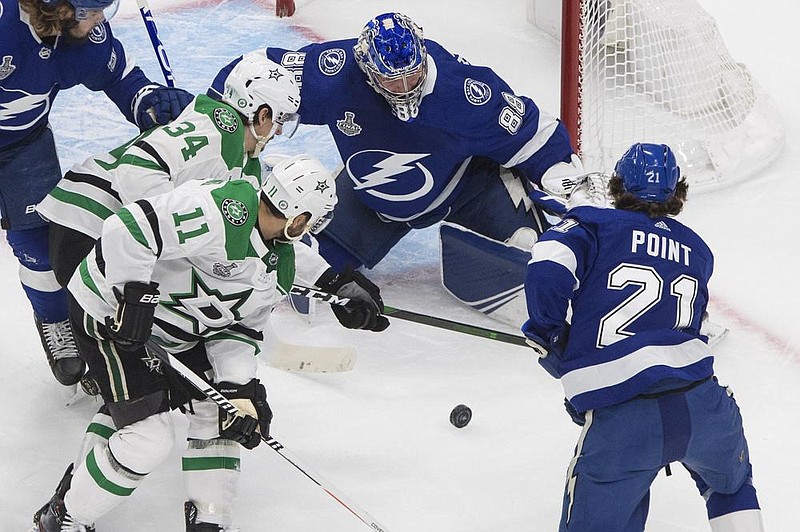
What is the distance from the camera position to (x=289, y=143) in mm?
4789

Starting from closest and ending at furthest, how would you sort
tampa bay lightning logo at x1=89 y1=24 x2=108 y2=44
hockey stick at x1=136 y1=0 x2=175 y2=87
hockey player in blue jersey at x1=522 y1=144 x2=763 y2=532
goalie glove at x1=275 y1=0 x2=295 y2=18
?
hockey player in blue jersey at x1=522 y1=144 x2=763 y2=532
tampa bay lightning logo at x1=89 y1=24 x2=108 y2=44
hockey stick at x1=136 y1=0 x2=175 y2=87
goalie glove at x1=275 y1=0 x2=295 y2=18

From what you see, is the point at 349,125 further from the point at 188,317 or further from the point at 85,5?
the point at 188,317

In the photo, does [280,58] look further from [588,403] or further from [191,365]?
[588,403]

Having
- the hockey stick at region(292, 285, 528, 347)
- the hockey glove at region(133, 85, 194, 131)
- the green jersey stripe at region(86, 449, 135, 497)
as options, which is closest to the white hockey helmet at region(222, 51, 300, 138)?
the hockey glove at region(133, 85, 194, 131)

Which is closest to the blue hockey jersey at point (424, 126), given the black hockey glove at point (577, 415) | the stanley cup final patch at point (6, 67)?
the stanley cup final patch at point (6, 67)

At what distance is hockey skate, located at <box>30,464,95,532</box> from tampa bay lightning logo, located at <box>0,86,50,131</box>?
3.17 ft

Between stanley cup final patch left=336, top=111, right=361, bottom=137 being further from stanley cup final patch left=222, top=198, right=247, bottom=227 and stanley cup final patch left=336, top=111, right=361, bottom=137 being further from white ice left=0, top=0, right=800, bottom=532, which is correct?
stanley cup final patch left=222, top=198, right=247, bottom=227

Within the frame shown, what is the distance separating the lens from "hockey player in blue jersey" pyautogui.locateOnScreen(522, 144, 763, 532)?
251 cm

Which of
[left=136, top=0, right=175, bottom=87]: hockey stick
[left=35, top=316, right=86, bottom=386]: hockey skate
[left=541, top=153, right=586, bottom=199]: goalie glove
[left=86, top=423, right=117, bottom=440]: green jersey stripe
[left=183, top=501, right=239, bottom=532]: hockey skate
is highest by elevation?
[left=541, top=153, right=586, bottom=199]: goalie glove

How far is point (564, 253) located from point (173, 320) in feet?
3.05

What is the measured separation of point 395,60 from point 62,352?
4.07 ft

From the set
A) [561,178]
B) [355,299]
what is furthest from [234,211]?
[561,178]

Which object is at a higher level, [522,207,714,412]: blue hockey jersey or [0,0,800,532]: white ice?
[522,207,714,412]: blue hockey jersey

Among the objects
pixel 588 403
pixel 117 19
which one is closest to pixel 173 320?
pixel 588 403
